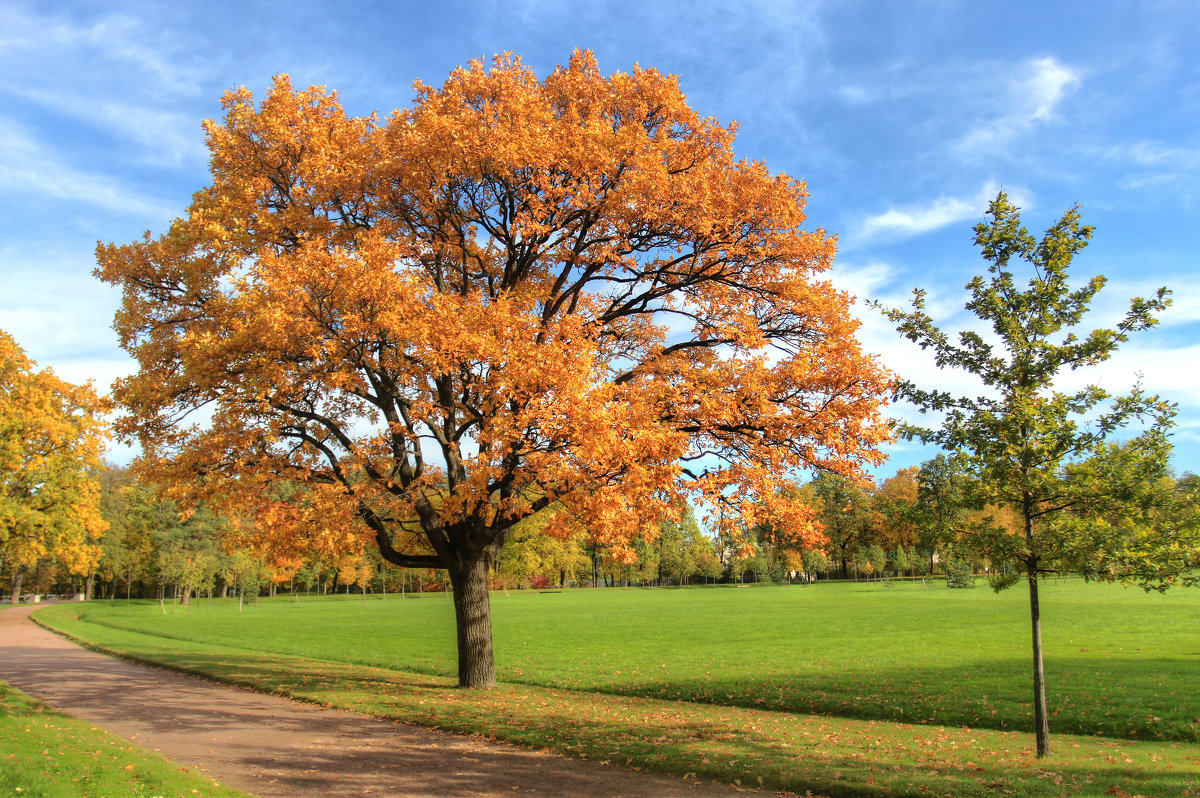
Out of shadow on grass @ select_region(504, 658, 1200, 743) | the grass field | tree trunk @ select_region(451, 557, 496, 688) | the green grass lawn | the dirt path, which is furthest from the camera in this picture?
tree trunk @ select_region(451, 557, 496, 688)

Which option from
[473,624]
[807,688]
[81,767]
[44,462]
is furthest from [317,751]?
[44,462]

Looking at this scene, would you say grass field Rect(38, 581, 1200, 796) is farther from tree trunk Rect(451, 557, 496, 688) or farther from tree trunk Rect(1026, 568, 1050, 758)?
tree trunk Rect(451, 557, 496, 688)

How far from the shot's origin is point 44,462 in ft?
121

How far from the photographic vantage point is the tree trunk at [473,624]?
50.2ft

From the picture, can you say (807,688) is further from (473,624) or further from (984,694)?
(473,624)

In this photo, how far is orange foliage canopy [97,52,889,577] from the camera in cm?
1139

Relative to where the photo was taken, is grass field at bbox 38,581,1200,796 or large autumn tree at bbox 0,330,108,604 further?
large autumn tree at bbox 0,330,108,604

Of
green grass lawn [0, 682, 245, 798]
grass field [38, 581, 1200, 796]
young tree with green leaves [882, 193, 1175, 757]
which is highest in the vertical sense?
Result: young tree with green leaves [882, 193, 1175, 757]

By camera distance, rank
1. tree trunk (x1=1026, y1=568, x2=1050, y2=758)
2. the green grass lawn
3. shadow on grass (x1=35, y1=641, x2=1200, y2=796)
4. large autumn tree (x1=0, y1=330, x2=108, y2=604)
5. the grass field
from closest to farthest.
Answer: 1. the green grass lawn
2. shadow on grass (x1=35, y1=641, x2=1200, y2=796)
3. tree trunk (x1=1026, y1=568, x2=1050, y2=758)
4. the grass field
5. large autumn tree (x1=0, y1=330, x2=108, y2=604)

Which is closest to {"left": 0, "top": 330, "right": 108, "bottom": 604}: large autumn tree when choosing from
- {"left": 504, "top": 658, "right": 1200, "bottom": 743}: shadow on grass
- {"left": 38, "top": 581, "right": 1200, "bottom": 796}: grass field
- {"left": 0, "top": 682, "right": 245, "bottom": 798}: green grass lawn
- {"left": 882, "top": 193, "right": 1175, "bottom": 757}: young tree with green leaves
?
{"left": 38, "top": 581, "right": 1200, "bottom": 796}: grass field

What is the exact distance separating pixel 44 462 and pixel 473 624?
34423mm

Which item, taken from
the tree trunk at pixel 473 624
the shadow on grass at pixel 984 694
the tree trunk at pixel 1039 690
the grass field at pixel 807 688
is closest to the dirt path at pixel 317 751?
the grass field at pixel 807 688

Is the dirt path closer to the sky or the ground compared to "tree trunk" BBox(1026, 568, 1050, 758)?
closer to the ground

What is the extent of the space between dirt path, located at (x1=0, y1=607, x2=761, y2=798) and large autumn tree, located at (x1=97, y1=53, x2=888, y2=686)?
11.0 ft
